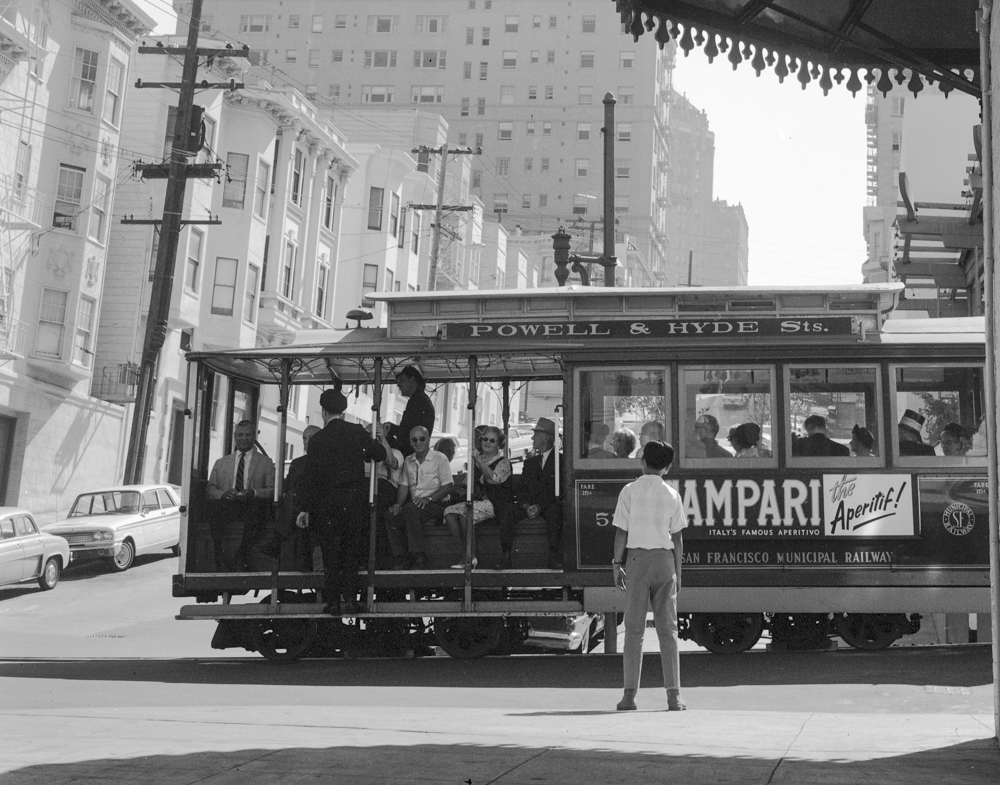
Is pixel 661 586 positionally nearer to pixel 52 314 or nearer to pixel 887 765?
pixel 887 765

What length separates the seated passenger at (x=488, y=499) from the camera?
13.2 meters

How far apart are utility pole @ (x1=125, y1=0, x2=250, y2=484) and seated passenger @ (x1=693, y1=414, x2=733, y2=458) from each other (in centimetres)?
2030

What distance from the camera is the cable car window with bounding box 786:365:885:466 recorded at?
12.8 m

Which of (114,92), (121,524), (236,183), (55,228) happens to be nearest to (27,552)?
(121,524)

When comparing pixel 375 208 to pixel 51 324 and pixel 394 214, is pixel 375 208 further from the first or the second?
pixel 51 324

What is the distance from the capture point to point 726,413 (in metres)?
13.1

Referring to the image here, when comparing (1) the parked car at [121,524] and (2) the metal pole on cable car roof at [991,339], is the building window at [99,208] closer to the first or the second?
(1) the parked car at [121,524]

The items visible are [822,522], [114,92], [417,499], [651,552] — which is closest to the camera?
[651,552]

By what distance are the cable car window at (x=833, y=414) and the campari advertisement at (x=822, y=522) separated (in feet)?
0.73

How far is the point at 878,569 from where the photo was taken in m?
12.6

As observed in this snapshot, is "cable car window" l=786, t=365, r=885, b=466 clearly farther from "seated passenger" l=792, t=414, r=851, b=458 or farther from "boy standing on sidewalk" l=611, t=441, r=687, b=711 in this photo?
"boy standing on sidewalk" l=611, t=441, r=687, b=711

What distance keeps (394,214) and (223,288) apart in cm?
1925

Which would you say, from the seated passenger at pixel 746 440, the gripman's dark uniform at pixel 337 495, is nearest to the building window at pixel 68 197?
the gripman's dark uniform at pixel 337 495

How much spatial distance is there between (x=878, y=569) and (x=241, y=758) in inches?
301
